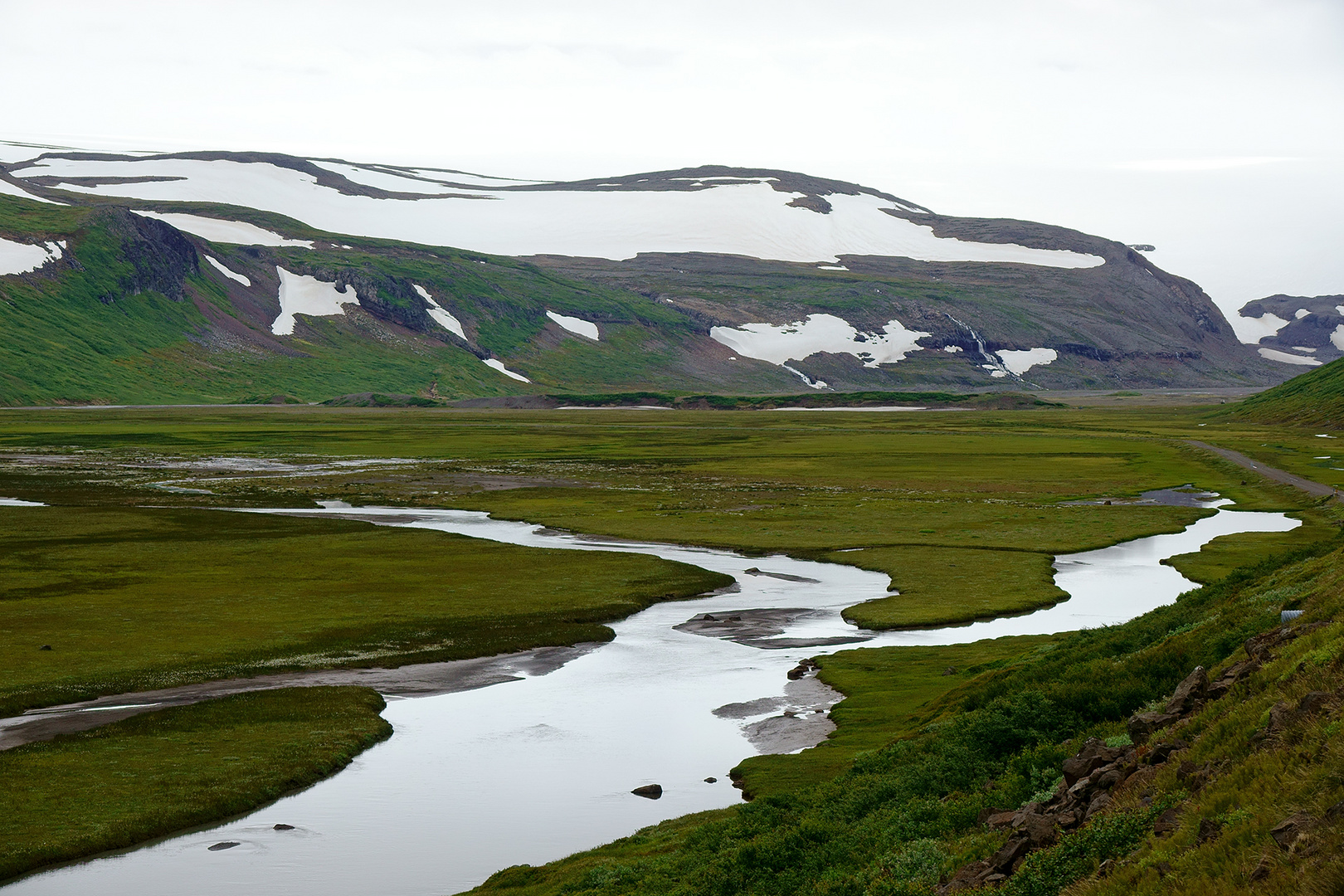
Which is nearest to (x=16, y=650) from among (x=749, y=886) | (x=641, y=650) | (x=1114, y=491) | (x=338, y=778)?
(x=338, y=778)

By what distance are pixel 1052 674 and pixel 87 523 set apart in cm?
5838

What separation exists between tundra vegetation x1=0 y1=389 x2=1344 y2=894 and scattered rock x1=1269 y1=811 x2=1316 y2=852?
0.55 feet

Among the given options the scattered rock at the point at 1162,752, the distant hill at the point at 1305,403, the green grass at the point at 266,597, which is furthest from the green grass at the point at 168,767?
the distant hill at the point at 1305,403

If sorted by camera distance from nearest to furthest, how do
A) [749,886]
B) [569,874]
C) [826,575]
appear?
[749,886] < [569,874] < [826,575]

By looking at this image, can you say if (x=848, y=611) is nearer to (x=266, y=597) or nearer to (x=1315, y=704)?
(x=266, y=597)

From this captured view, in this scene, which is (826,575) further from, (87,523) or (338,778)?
(87,523)

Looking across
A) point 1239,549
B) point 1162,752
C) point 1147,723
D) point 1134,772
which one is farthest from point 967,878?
point 1239,549

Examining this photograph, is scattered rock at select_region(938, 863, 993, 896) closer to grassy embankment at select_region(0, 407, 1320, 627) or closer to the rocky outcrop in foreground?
the rocky outcrop in foreground

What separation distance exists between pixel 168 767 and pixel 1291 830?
22.9 m

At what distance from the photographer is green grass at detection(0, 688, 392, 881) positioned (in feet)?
72.1

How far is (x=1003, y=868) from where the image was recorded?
13172 mm

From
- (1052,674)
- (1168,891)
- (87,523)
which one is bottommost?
(87,523)

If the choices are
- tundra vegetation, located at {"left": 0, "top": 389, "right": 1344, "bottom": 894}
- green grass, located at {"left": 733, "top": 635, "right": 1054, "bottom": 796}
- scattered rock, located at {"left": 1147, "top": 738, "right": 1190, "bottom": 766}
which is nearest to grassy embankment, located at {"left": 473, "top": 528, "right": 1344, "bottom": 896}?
tundra vegetation, located at {"left": 0, "top": 389, "right": 1344, "bottom": 894}

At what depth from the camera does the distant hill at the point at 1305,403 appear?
154 meters
